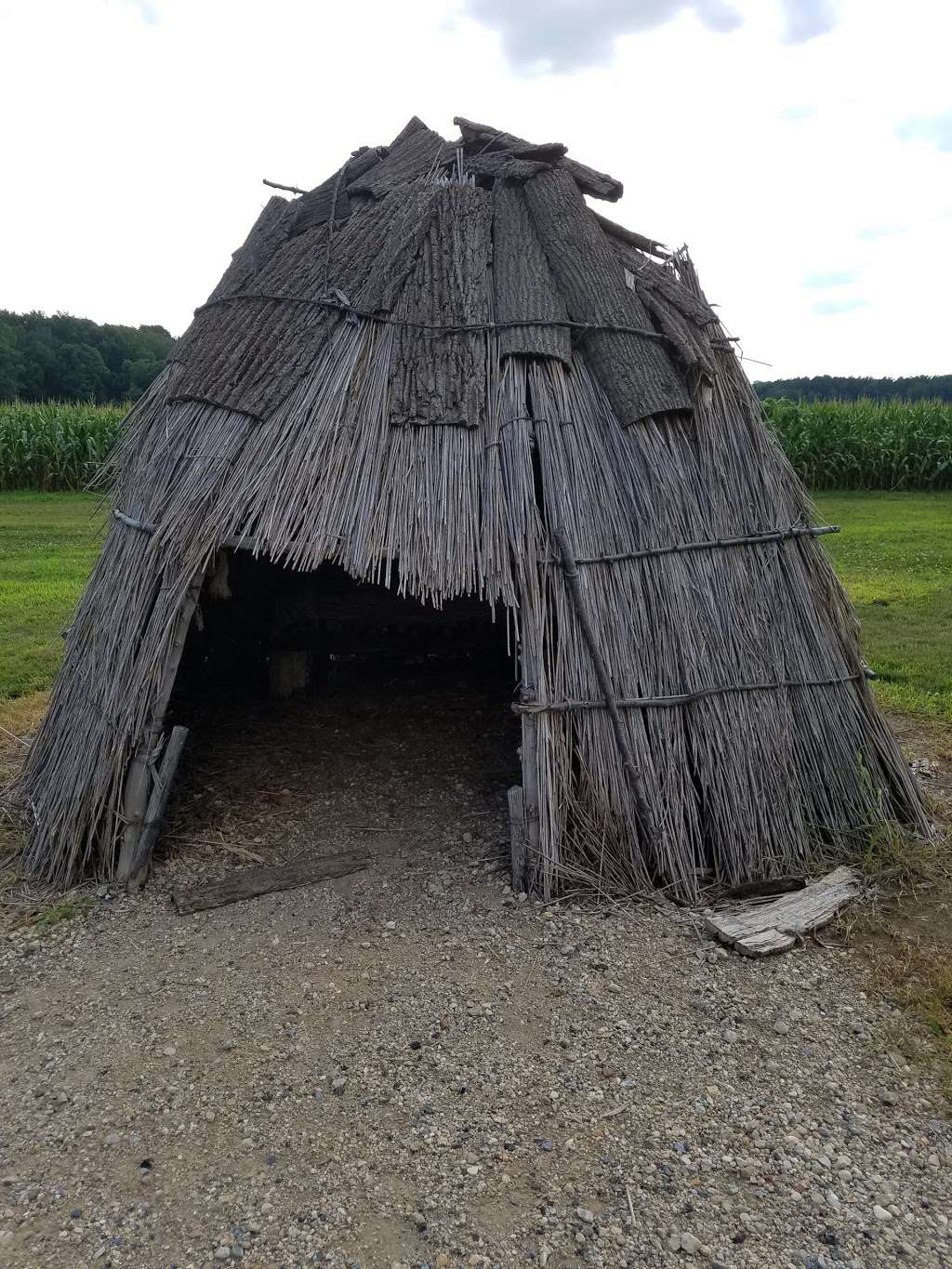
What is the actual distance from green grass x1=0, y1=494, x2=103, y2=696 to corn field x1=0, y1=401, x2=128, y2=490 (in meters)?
0.60

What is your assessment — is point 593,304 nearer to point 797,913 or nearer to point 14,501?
point 797,913

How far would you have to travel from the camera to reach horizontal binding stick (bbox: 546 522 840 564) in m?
5.03

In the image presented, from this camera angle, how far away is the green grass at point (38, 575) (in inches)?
355

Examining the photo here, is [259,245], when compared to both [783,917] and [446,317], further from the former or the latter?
[783,917]

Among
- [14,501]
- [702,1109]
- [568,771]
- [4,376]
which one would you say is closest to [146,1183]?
[702,1109]

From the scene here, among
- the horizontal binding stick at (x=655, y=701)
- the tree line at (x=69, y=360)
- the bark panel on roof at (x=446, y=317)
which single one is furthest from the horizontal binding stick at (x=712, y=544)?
the tree line at (x=69, y=360)

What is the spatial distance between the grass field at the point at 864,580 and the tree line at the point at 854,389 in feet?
16.6

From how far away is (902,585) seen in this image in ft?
39.7

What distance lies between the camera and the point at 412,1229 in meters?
2.97

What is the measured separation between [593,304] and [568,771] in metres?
2.77

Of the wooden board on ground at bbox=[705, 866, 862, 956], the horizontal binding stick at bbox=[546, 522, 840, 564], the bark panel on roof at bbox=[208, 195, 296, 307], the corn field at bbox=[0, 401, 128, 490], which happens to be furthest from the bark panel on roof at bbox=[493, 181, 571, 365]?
the corn field at bbox=[0, 401, 128, 490]

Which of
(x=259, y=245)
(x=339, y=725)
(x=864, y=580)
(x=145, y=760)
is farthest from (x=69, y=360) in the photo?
(x=145, y=760)

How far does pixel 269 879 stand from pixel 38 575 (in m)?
9.02

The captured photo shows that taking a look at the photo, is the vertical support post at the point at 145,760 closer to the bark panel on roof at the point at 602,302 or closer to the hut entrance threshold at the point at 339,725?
the hut entrance threshold at the point at 339,725
